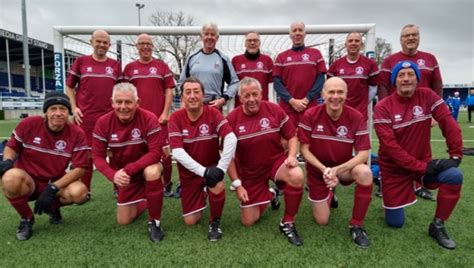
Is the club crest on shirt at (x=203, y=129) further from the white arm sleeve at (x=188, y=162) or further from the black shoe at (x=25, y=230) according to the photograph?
the black shoe at (x=25, y=230)

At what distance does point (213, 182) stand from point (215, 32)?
227 cm

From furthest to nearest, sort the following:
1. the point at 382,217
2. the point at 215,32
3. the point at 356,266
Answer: the point at 215,32
the point at 382,217
the point at 356,266

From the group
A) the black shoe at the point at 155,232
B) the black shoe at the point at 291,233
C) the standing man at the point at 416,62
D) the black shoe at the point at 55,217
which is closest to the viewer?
the black shoe at the point at 291,233

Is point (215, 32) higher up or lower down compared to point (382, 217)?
higher up

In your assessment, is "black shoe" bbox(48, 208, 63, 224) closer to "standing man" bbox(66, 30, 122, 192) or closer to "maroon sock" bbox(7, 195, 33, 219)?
"maroon sock" bbox(7, 195, 33, 219)

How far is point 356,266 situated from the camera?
2689 mm

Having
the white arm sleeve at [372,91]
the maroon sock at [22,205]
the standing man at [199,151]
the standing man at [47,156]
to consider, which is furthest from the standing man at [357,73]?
the maroon sock at [22,205]

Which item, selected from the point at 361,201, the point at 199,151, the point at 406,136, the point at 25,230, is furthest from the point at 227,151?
the point at 25,230

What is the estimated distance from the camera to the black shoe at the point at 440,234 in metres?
2.98

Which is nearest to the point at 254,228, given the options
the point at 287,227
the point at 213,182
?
the point at 287,227

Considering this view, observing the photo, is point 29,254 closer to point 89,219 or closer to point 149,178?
point 89,219

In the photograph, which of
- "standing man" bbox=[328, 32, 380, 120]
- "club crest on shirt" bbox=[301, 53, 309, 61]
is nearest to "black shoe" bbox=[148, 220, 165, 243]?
"club crest on shirt" bbox=[301, 53, 309, 61]

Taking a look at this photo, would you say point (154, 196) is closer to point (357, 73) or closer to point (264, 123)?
point (264, 123)

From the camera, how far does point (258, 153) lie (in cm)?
367
